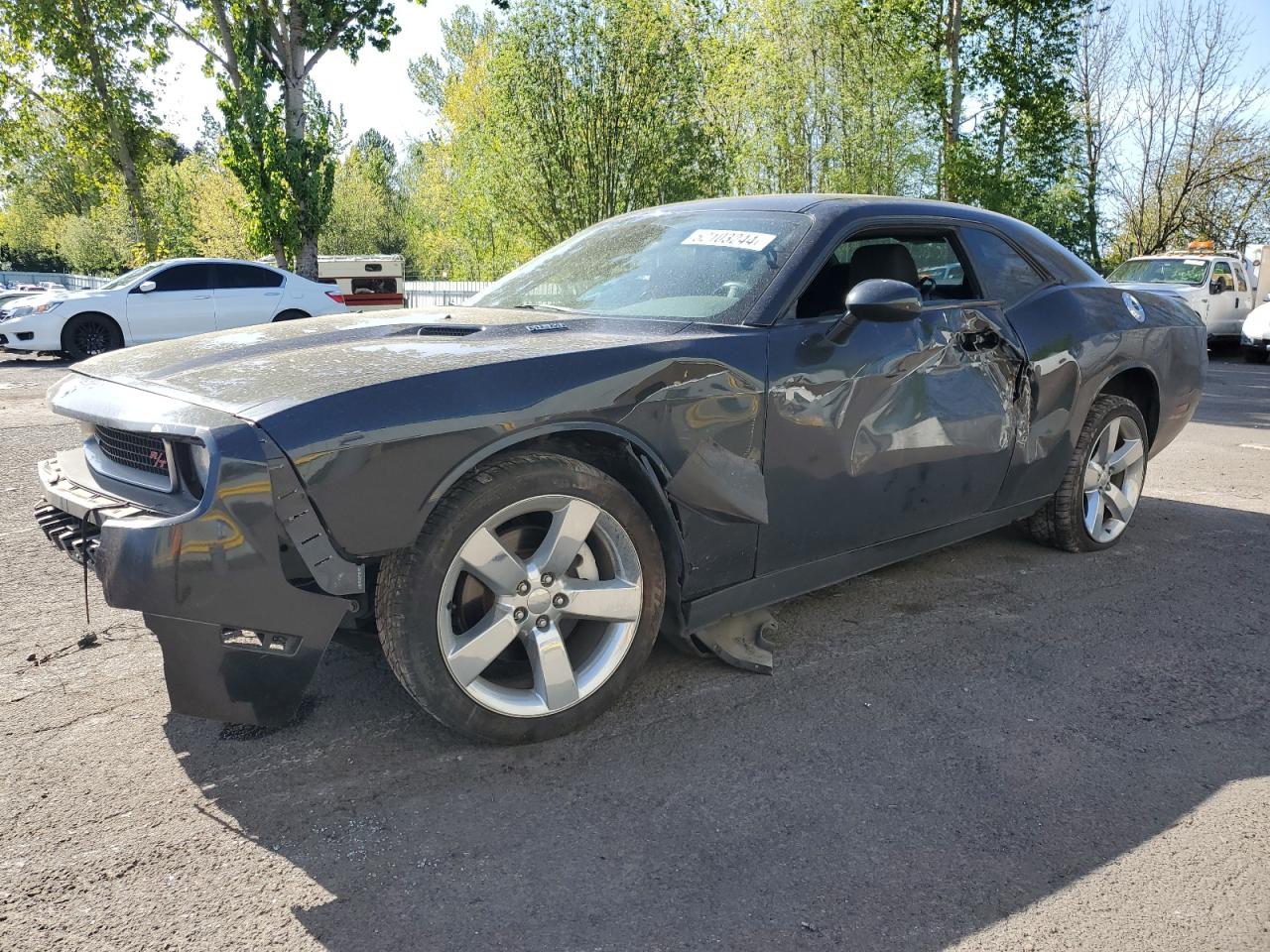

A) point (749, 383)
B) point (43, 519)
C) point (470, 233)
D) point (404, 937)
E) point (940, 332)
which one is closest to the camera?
point (404, 937)

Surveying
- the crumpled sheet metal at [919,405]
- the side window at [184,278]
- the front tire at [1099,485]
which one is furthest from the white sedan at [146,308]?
the crumpled sheet metal at [919,405]

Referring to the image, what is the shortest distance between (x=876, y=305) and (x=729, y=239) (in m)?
0.62

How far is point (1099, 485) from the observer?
4484mm

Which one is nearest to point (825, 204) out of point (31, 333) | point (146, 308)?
point (146, 308)

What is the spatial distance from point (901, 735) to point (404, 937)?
1.53m

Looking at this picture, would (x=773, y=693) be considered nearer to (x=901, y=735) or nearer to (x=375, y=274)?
(x=901, y=735)

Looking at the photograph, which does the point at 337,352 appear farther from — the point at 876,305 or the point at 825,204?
the point at 825,204

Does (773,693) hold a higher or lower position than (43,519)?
lower

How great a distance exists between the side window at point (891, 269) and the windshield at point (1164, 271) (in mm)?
15544

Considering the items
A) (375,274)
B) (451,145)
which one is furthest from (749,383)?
(451,145)

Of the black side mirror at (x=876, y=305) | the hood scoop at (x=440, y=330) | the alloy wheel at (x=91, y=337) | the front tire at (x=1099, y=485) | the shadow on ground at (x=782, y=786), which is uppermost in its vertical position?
the black side mirror at (x=876, y=305)

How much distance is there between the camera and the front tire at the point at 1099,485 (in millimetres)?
4328

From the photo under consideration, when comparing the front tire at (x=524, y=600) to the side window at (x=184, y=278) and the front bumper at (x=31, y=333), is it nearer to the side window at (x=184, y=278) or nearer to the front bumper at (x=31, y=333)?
the side window at (x=184, y=278)

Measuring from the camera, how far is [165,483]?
94.6 inches
